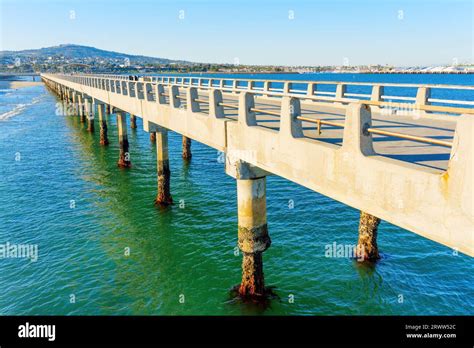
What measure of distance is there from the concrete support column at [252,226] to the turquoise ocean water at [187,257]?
3.06 ft

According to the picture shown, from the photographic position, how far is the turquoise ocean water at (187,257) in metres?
11.8

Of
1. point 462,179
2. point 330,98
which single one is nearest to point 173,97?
point 330,98

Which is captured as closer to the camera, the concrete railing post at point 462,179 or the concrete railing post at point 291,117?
the concrete railing post at point 462,179

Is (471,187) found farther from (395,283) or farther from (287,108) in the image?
(395,283)

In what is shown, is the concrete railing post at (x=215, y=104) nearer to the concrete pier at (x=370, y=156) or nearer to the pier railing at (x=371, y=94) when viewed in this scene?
the concrete pier at (x=370, y=156)

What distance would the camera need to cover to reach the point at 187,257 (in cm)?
1445

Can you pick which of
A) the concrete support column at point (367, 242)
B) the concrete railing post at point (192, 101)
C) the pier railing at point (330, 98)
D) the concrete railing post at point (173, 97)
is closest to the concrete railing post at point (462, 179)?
the pier railing at point (330, 98)

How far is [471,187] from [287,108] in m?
4.05

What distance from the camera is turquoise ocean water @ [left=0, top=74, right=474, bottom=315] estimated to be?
1179cm

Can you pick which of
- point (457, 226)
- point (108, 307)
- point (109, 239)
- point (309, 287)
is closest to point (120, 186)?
point (109, 239)

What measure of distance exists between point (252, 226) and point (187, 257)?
4559 mm

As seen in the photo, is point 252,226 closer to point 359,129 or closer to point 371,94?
point 359,129

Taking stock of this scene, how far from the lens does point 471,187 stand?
4879mm
